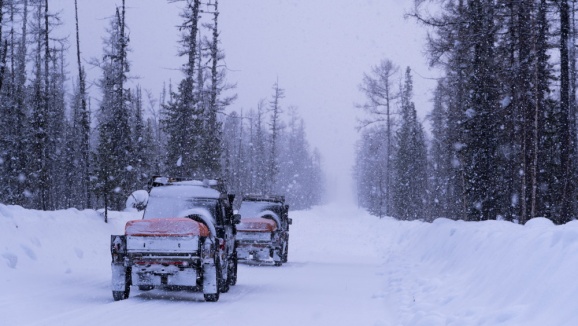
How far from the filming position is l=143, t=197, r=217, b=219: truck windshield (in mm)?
12734

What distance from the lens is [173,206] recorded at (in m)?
12.9

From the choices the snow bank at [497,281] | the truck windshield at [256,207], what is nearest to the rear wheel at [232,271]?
the snow bank at [497,281]

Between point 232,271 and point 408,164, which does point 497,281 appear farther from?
point 408,164

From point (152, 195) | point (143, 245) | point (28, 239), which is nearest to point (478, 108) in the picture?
point (152, 195)

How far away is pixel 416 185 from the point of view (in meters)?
54.2

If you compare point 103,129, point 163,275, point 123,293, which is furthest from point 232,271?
point 103,129

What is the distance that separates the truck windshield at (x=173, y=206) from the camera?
41.8ft

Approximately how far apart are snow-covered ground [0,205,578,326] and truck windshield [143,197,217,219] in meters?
1.70

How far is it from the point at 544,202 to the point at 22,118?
118ft

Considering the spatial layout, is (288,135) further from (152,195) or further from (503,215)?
(152,195)

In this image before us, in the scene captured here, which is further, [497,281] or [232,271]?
[232,271]

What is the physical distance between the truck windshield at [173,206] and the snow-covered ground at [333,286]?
170cm

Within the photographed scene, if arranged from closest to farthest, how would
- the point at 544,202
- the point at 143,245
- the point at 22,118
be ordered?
1. the point at 143,245
2. the point at 544,202
3. the point at 22,118

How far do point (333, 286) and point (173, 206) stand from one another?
4.32m
